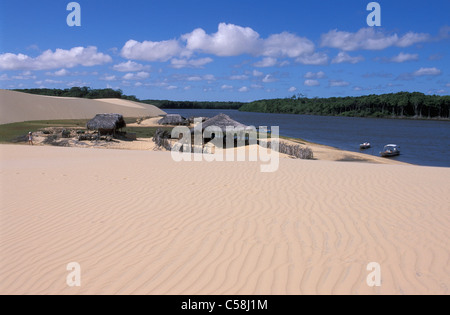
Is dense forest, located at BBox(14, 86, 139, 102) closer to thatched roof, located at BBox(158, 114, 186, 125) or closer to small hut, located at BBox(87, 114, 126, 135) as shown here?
thatched roof, located at BBox(158, 114, 186, 125)

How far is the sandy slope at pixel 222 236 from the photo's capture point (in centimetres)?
369

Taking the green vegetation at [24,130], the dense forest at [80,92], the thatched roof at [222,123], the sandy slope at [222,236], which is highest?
the dense forest at [80,92]

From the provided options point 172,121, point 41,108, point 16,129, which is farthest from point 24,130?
point 41,108

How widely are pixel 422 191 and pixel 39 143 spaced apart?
21434 mm

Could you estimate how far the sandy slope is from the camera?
3.69m

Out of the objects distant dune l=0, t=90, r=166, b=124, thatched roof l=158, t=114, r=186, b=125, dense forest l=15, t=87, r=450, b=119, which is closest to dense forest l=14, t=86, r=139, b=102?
dense forest l=15, t=87, r=450, b=119

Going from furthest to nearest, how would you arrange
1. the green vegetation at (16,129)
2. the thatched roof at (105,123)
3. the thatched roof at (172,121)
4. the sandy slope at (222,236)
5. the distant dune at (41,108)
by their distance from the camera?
the distant dune at (41,108) → the thatched roof at (172,121) → the green vegetation at (16,129) → the thatched roof at (105,123) → the sandy slope at (222,236)

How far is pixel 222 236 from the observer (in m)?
4.91

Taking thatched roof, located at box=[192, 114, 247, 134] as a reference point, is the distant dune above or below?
above

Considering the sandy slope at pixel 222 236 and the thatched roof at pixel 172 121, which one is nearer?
the sandy slope at pixel 222 236

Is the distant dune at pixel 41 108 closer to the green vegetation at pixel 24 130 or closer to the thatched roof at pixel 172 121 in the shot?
the green vegetation at pixel 24 130

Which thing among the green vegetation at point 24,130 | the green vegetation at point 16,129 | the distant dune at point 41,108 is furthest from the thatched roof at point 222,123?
the distant dune at point 41,108
